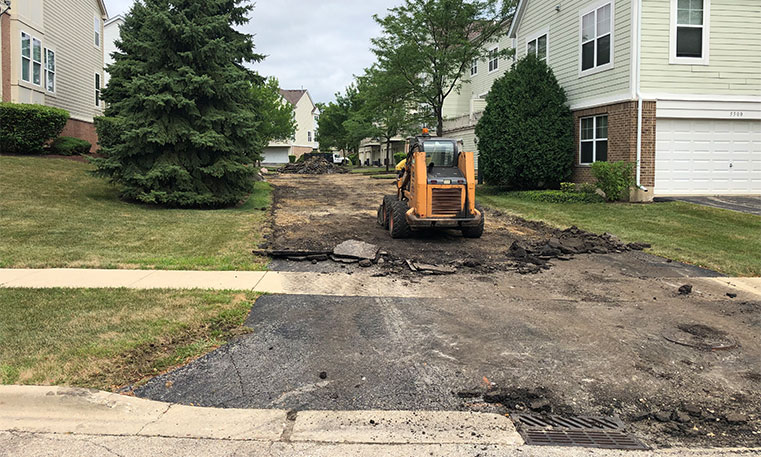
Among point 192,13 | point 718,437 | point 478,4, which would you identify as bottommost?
point 718,437

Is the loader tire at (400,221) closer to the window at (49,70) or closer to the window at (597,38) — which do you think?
the window at (597,38)

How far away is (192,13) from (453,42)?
14.3 metres

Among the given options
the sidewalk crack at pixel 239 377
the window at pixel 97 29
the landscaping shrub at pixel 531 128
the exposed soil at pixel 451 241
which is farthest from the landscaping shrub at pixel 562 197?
the window at pixel 97 29

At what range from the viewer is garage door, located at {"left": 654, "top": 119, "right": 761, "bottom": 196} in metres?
18.2

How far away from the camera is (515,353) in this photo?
5.64m

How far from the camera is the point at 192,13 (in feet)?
59.7

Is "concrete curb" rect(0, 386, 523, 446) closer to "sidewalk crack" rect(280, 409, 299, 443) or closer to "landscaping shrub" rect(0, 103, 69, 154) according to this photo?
"sidewalk crack" rect(280, 409, 299, 443)

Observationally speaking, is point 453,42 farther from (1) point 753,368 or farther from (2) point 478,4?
(1) point 753,368

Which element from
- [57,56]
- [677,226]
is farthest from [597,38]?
[57,56]

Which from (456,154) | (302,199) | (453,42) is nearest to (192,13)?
(302,199)

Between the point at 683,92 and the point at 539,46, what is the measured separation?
6.91 meters

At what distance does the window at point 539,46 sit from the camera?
22.6m

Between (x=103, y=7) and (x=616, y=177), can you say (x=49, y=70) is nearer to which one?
(x=103, y=7)

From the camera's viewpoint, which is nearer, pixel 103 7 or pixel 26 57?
pixel 26 57
